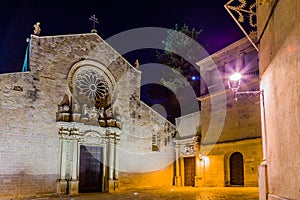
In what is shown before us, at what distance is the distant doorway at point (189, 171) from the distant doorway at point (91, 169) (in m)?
5.50

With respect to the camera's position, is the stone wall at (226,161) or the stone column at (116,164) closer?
the stone wall at (226,161)

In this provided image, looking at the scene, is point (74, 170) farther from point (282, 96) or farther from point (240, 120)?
point (282, 96)

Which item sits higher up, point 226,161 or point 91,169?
point 226,161

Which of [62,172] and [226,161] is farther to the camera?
[226,161]

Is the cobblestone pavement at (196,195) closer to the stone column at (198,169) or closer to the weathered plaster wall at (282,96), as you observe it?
the stone column at (198,169)

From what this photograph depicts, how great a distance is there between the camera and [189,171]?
803 inches

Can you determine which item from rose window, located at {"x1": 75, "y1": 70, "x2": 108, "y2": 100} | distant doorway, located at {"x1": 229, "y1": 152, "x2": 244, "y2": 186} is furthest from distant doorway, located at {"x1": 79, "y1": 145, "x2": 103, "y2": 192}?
distant doorway, located at {"x1": 229, "y1": 152, "x2": 244, "y2": 186}

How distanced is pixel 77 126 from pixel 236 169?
8426 mm

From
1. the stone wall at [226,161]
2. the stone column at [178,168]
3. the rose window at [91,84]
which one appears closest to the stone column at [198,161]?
the stone wall at [226,161]

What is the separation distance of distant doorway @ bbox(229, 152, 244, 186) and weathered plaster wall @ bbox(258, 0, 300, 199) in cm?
982

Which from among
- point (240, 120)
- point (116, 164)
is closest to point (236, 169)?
point (240, 120)

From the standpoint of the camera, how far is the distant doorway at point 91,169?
17.5 metres

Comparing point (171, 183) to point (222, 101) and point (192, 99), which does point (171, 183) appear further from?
point (192, 99)

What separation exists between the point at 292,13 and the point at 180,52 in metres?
26.4
